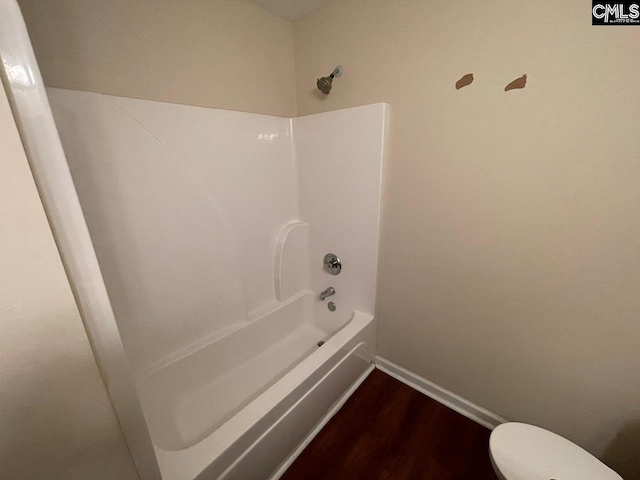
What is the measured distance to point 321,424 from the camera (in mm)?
1289

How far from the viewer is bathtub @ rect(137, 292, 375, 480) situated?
2.80 ft

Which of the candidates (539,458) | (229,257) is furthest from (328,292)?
(539,458)

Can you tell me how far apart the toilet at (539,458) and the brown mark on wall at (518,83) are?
4.39ft

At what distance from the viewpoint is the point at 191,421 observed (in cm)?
120

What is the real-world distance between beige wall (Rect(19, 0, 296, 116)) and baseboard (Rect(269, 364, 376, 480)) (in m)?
1.80

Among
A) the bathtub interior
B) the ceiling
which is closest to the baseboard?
the bathtub interior

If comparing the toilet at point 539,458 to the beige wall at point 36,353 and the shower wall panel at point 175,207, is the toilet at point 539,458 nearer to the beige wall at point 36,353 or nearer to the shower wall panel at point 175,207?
the beige wall at point 36,353

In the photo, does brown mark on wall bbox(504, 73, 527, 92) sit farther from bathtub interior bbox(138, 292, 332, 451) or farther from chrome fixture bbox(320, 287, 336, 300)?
bathtub interior bbox(138, 292, 332, 451)

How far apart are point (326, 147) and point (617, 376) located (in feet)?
5.41

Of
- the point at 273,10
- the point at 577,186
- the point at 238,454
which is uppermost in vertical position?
the point at 273,10

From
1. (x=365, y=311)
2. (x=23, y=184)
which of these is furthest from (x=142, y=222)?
(x=365, y=311)

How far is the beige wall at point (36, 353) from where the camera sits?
330 millimetres

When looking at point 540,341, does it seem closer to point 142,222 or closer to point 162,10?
point 142,222

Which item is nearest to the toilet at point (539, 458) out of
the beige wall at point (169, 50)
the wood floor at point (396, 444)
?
the wood floor at point (396, 444)
